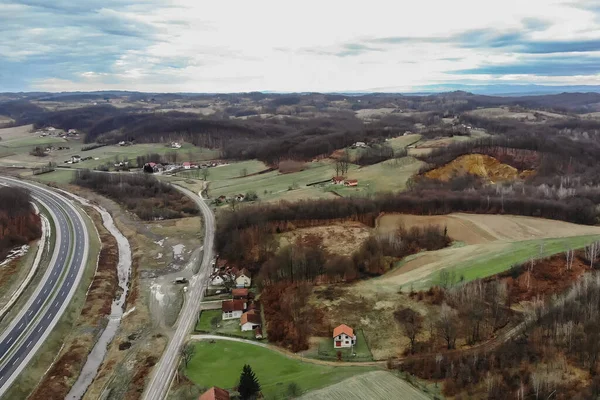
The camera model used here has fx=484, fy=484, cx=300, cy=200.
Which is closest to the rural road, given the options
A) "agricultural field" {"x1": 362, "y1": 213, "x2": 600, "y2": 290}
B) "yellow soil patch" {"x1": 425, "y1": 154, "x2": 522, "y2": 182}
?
"agricultural field" {"x1": 362, "y1": 213, "x2": 600, "y2": 290}

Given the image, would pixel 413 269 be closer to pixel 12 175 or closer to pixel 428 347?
pixel 428 347

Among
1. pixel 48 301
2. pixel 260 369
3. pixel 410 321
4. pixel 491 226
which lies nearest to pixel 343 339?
pixel 410 321

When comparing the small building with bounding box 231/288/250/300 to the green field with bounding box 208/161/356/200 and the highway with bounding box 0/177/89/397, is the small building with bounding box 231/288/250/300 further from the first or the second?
the green field with bounding box 208/161/356/200

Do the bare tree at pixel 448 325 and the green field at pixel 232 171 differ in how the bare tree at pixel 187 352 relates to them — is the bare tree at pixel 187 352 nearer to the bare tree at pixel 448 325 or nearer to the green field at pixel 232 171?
the bare tree at pixel 448 325

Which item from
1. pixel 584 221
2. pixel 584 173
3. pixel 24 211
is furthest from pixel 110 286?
pixel 584 173

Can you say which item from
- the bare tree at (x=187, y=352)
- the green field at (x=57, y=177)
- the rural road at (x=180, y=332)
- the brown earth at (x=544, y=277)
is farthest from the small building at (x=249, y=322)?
the green field at (x=57, y=177)

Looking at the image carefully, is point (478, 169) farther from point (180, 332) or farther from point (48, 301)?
→ point (48, 301)
